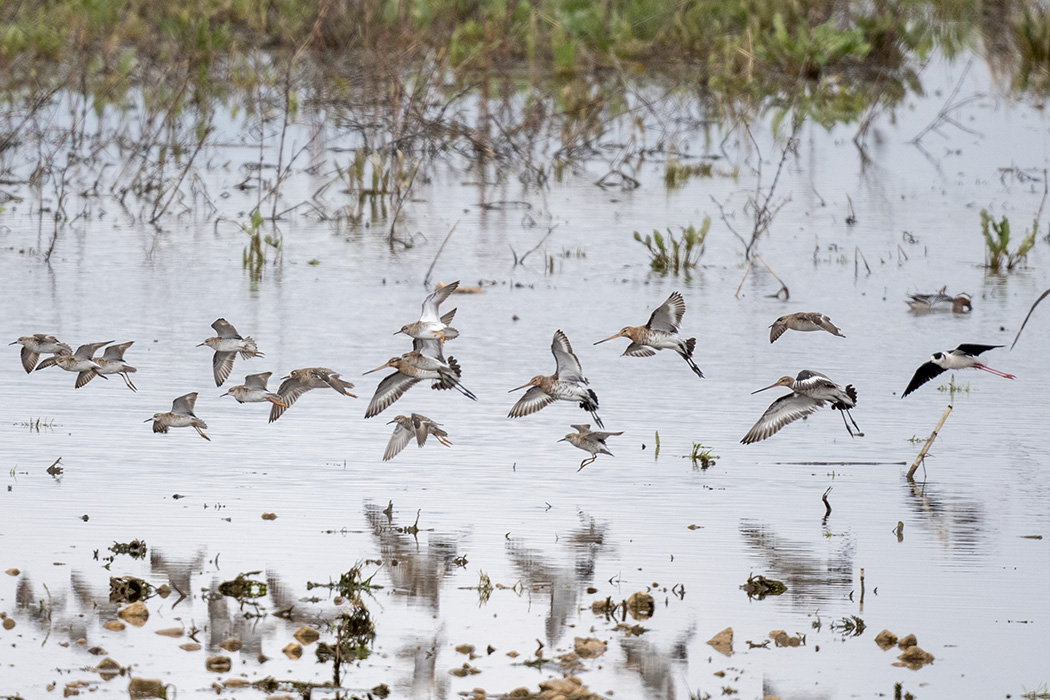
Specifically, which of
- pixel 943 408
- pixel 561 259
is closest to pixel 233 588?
pixel 943 408

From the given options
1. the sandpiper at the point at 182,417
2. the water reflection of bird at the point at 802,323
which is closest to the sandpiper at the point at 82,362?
the sandpiper at the point at 182,417

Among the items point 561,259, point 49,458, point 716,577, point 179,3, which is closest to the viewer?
point 716,577

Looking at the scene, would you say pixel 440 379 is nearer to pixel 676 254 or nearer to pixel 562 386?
pixel 562 386

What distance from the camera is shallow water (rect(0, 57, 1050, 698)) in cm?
574

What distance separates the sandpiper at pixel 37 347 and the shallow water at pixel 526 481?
0.90ft

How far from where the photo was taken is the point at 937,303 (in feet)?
42.3

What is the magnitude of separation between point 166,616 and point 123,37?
949 inches

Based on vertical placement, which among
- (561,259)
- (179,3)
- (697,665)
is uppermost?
(179,3)

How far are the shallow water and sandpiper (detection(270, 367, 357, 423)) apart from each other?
148 mm

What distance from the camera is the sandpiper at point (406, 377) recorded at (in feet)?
28.4

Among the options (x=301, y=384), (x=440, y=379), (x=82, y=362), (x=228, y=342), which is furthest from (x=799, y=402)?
(x=82, y=362)

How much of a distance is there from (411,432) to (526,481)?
61cm

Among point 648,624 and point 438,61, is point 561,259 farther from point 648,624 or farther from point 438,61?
point 648,624

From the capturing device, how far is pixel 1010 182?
19516 millimetres
